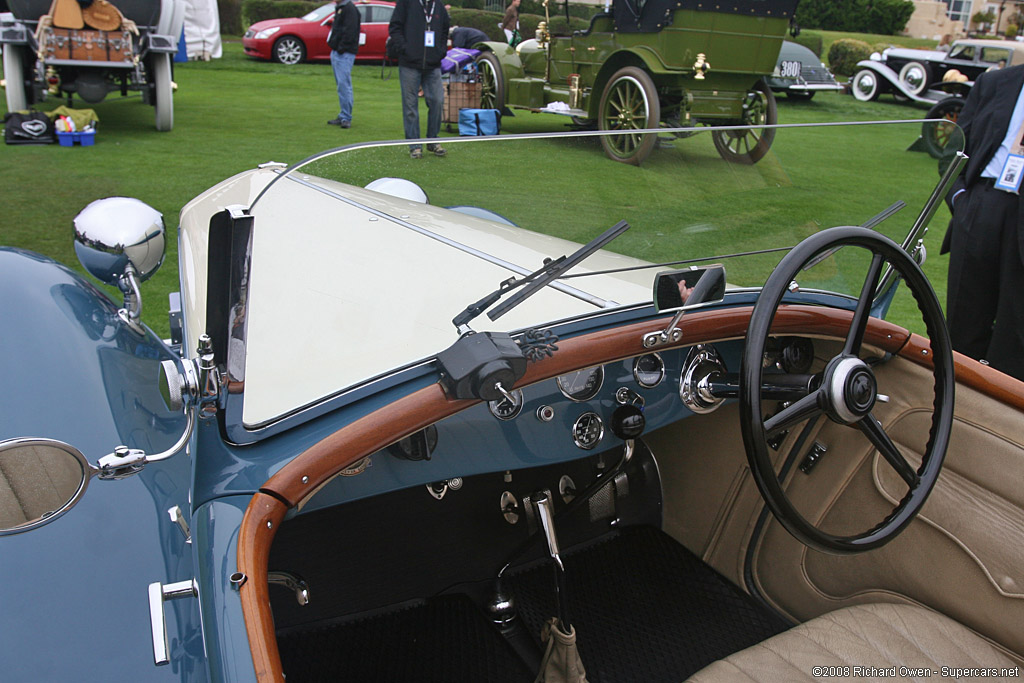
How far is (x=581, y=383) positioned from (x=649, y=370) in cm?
19

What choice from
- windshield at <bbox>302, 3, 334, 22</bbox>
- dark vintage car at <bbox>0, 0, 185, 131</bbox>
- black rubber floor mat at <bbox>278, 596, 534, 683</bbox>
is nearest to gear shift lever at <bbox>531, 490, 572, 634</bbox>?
black rubber floor mat at <bbox>278, 596, 534, 683</bbox>

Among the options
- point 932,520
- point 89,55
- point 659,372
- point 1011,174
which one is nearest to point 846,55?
point 89,55

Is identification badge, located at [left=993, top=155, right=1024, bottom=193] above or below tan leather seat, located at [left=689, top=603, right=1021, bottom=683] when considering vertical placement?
above

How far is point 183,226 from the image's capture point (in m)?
2.58

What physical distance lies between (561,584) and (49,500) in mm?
1125

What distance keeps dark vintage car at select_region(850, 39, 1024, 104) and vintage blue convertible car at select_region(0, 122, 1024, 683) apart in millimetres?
13715

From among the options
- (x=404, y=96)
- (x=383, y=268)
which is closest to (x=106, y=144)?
(x=404, y=96)

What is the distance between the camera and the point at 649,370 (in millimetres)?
1706

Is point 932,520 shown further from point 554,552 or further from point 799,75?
point 799,75

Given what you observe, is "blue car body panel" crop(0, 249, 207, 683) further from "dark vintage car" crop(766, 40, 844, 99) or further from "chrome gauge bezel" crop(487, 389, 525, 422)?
"dark vintage car" crop(766, 40, 844, 99)

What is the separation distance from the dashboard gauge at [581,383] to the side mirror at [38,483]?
91 centimetres

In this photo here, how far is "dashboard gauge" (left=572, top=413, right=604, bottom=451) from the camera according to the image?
1686mm

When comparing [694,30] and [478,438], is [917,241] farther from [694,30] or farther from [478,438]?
[694,30]

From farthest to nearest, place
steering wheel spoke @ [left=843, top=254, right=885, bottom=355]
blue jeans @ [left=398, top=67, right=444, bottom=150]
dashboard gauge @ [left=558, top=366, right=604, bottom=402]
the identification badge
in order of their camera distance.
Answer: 1. blue jeans @ [left=398, top=67, right=444, bottom=150]
2. the identification badge
3. dashboard gauge @ [left=558, top=366, right=604, bottom=402]
4. steering wheel spoke @ [left=843, top=254, right=885, bottom=355]
